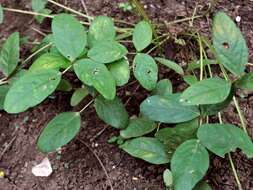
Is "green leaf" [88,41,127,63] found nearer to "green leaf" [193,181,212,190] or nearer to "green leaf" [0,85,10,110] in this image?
"green leaf" [0,85,10,110]

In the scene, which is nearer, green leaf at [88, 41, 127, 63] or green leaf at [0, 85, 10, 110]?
green leaf at [88, 41, 127, 63]

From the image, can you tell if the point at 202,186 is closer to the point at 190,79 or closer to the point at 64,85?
the point at 190,79

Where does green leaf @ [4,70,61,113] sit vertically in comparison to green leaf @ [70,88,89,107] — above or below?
above

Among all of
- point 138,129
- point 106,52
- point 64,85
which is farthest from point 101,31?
point 138,129

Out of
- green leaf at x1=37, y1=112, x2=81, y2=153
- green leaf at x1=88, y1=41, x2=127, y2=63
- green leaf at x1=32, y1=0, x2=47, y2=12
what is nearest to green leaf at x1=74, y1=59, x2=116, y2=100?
green leaf at x1=88, y1=41, x2=127, y2=63

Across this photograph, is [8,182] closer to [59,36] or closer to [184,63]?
[59,36]
